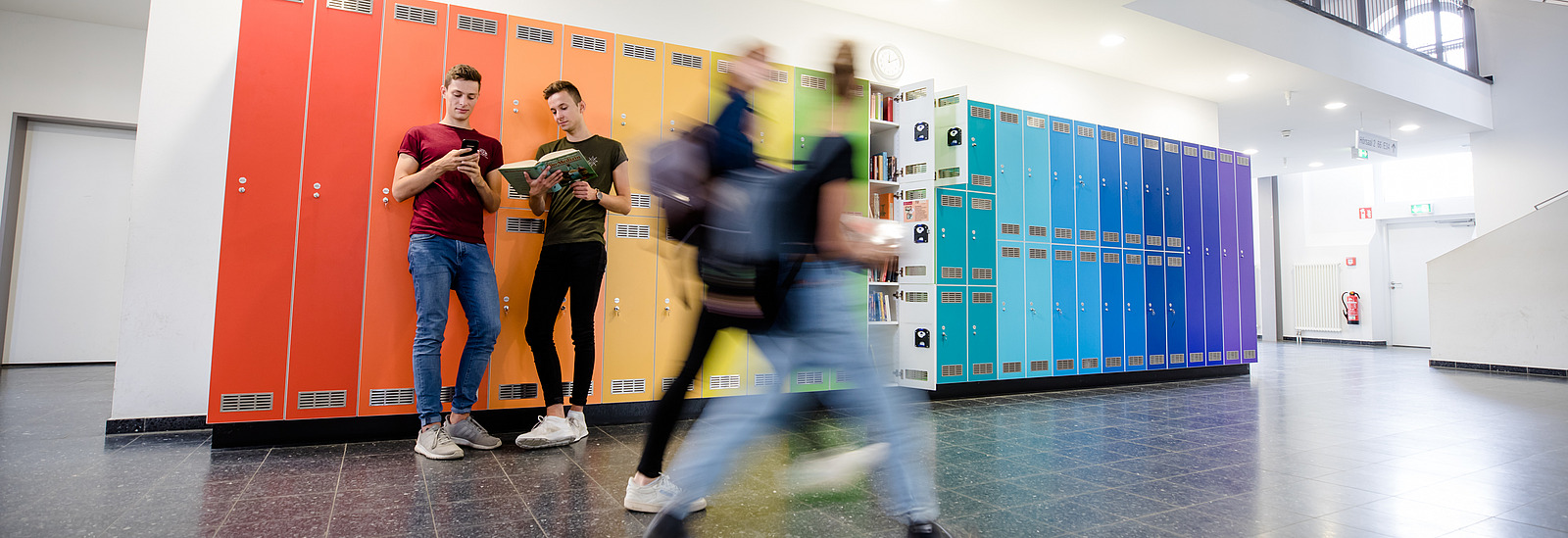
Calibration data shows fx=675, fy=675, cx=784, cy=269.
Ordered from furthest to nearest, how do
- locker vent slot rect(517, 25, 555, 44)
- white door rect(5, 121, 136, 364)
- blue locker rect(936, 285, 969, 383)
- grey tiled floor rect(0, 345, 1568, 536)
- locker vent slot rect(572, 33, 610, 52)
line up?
white door rect(5, 121, 136, 364) → blue locker rect(936, 285, 969, 383) → locker vent slot rect(572, 33, 610, 52) → locker vent slot rect(517, 25, 555, 44) → grey tiled floor rect(0, 345, 1568, 536)

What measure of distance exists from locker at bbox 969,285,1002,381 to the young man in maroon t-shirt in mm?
3346

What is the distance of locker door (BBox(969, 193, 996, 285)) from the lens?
5.12 m

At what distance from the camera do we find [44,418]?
341cm

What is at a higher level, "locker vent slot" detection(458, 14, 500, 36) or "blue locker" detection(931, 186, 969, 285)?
"locker vent slot" detection(458, 14, 500, 36)

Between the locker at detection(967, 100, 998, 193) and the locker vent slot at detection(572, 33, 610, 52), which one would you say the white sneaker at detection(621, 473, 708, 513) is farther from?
the locker at detection(967, 100, 998, 193)

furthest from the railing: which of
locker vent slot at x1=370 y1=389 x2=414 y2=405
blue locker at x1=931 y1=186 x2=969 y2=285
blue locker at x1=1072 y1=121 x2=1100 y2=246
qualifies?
locker vent slot at x1=370 y1=389 x2=414 y2=405

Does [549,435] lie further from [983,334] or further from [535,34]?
[983,334]

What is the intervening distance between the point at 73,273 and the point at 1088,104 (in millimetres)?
9595

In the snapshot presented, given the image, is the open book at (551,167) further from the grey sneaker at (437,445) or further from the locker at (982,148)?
the locker at (982,148)

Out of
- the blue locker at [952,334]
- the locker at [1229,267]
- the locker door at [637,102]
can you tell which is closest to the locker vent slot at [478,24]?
the locker door at [637,102]

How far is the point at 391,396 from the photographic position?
3170mm

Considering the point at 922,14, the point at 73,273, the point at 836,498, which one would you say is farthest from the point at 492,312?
the point at 73,273

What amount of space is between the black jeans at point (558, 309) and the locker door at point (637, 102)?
0.59 meters

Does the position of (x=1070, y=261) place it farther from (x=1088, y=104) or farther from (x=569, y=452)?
(x=569, y=452)
